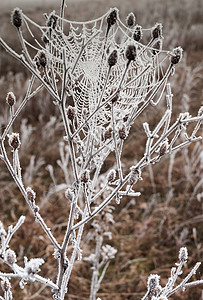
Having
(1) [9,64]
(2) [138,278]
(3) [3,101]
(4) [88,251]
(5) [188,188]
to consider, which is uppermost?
(1) [9,64]

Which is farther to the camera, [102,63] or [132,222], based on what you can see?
[132,222]

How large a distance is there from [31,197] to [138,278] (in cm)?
150

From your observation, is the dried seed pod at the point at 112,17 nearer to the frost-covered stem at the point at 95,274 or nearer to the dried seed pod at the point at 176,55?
the dried seed pod at the point at 176,55

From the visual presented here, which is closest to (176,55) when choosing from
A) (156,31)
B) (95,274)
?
(156,31)

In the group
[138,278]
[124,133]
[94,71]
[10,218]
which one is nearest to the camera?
[124,133]

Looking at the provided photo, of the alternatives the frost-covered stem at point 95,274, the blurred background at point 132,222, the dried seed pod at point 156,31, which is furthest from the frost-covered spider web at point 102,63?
the frost-covered stem at point 95,274

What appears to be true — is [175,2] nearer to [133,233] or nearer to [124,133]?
[133,233]

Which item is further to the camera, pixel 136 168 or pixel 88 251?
pixel 88 251

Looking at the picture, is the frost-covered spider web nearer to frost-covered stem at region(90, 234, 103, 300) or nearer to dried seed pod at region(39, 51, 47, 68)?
dried seed pod at region(39, 51, 47, 68)

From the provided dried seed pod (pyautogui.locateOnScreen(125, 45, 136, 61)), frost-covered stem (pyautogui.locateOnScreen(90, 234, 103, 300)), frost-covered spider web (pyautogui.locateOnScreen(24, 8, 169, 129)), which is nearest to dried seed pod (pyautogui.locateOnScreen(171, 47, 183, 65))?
frost-covered spider web (pyautogui.locateOnScreen(24, 8, 169, 129))

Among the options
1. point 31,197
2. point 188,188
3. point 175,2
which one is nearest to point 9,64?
point 188,188

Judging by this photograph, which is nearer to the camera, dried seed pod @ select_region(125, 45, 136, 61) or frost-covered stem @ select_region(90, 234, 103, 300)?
dried seed pod @ select_region(125, 45, 136, 61)

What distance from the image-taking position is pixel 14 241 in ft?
7.95

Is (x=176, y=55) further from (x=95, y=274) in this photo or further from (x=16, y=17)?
(x=95, y=274)
